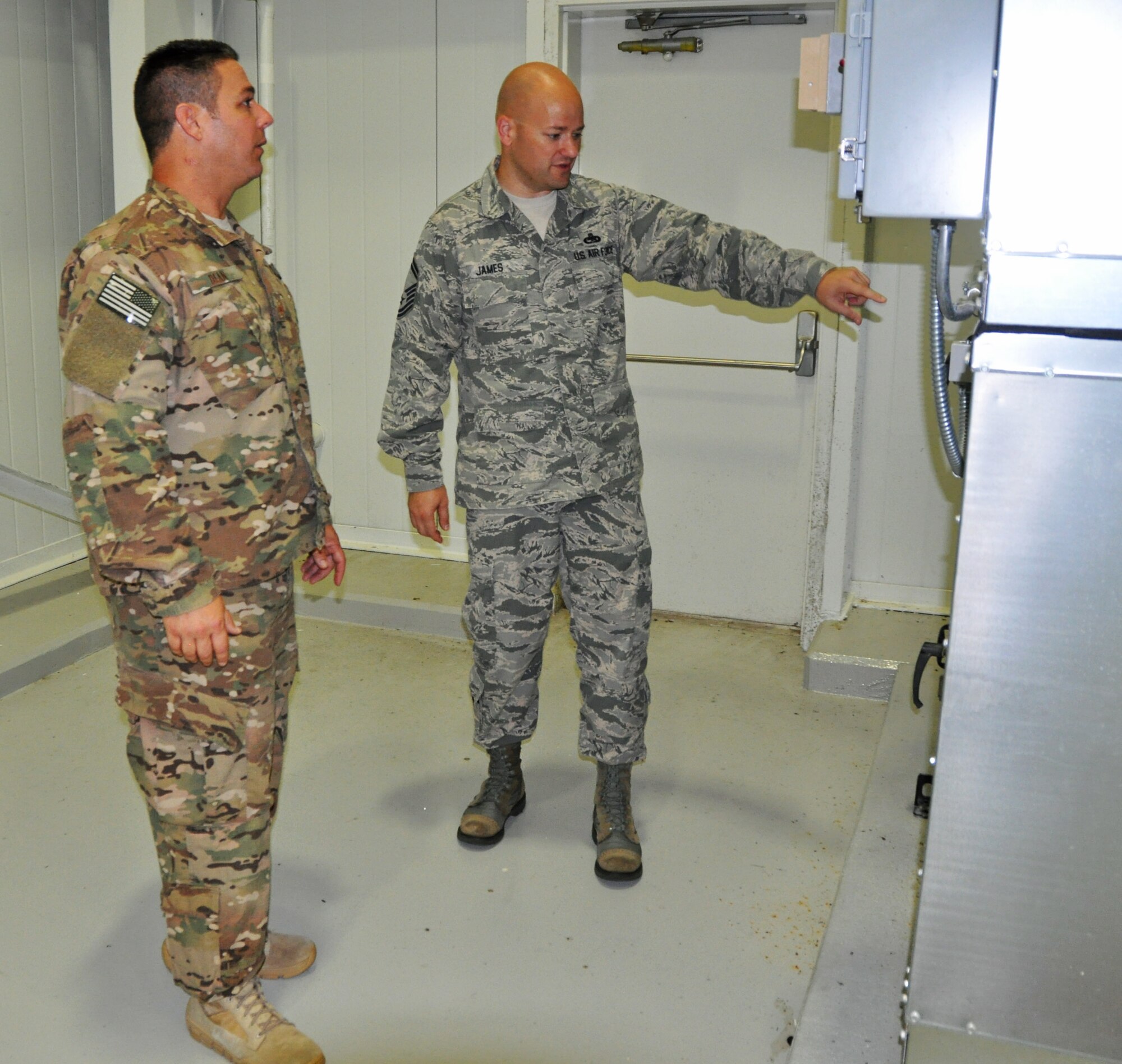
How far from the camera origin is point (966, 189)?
1.54m

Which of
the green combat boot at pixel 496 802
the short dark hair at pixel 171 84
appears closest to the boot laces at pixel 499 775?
the green combat boot at pixel 496 802

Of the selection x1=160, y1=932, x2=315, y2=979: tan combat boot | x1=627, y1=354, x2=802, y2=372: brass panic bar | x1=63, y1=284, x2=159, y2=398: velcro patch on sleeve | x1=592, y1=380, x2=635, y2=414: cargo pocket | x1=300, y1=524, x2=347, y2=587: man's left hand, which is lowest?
x1=160, y1=932, x2=315, y2=979: tan combat boot

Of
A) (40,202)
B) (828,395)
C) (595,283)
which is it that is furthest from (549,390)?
(40,202)

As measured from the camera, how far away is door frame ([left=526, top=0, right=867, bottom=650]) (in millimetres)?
3637

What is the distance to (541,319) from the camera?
249cm

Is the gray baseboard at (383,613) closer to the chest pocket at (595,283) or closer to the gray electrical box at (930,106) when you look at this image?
the chest pocket at (595,283)

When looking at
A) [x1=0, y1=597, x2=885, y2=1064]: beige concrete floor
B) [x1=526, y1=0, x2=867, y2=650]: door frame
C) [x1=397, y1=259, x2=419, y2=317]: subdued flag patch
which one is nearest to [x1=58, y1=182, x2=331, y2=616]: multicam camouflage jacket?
[x1=397, y1=259, x2=419, y2=317]: subdued flag patch

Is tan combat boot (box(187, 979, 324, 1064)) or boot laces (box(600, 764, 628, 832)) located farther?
boot laces (box(600, 764, 628, 832))

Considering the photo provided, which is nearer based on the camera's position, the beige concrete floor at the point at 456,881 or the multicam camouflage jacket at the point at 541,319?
the beige concrete floor at the point at 456,881

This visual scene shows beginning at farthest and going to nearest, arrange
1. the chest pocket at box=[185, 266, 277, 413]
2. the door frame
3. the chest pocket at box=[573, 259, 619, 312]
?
1. the door frame
2. the chest pocket at box=[573, 259, 619, 312]
3. the chest pocket at box=[185, 266, 277, 413]

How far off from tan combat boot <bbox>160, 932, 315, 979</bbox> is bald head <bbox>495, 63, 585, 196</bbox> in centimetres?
155

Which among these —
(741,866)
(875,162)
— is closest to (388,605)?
(741,866)

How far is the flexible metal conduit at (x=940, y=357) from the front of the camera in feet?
5.41

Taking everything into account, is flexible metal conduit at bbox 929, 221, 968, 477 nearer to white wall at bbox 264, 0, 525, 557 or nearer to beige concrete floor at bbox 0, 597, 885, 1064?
beige concrete floor at bbox 0, 597, 885, 1064
